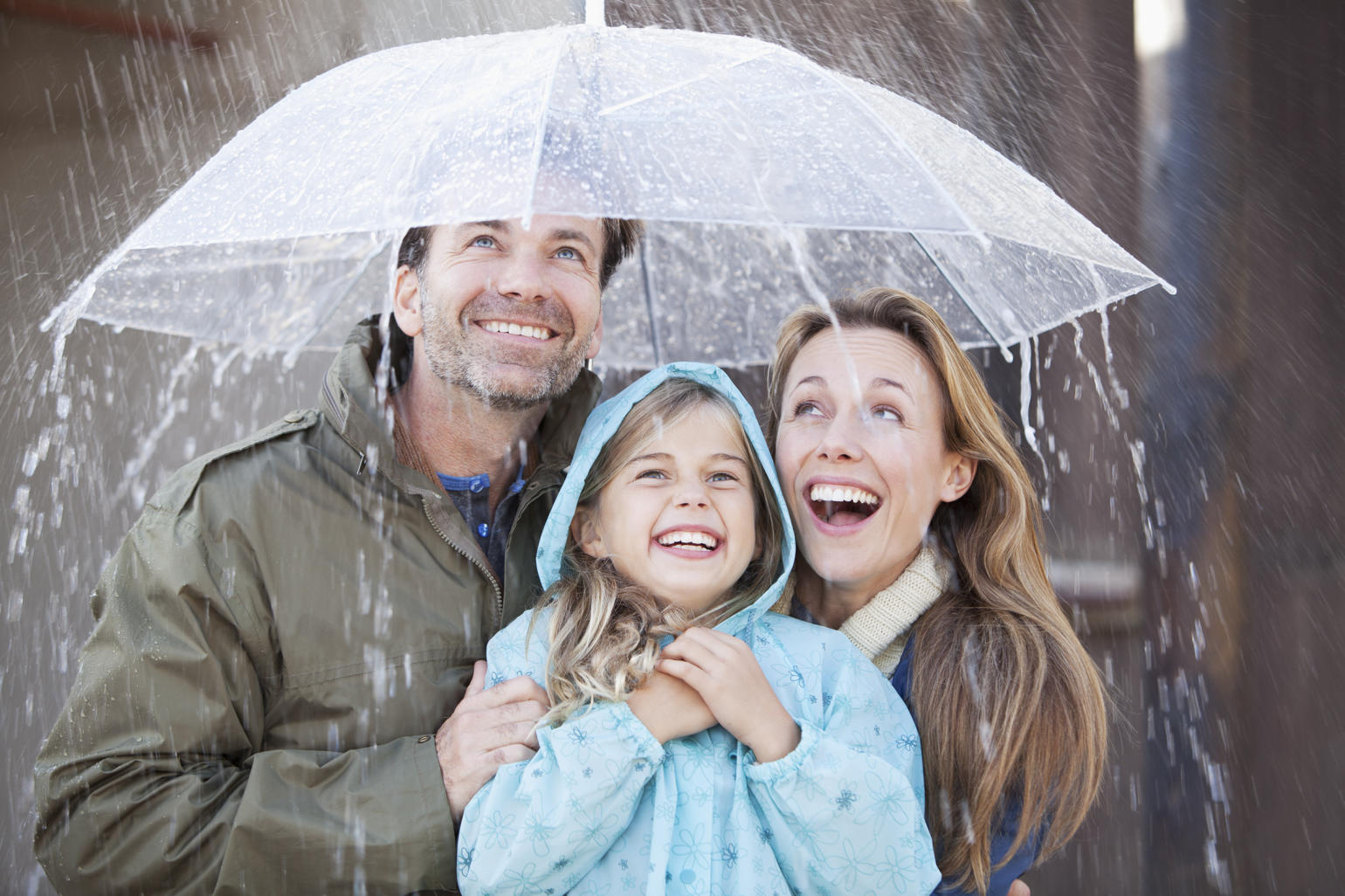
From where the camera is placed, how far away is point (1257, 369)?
3.51 metres

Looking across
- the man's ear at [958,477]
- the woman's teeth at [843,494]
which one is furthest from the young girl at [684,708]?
the man's ear at [958,477]

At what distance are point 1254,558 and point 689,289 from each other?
191 centimetres

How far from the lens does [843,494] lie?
2633 millimetres

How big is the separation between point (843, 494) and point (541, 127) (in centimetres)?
114

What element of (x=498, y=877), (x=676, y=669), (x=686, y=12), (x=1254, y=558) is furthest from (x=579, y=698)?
(x=686, y=12)

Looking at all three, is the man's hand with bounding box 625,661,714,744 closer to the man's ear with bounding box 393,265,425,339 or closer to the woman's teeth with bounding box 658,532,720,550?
the woman's teeth with bounding box 658,532,720,550

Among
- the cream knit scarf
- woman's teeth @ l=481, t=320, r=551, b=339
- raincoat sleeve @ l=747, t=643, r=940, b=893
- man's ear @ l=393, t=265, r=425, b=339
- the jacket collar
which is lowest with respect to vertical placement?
raincoat sleeve @ l=747, t=643, r=940, b=893

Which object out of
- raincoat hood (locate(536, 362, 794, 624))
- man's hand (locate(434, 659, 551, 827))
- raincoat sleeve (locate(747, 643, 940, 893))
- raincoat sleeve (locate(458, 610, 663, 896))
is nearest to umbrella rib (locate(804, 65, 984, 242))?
raincoat hood (locate(536, 362, 794, 624))

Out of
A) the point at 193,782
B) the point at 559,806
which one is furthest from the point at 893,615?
the point at 193,782

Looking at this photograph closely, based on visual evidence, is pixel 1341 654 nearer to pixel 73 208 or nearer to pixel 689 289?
pixel 689 289

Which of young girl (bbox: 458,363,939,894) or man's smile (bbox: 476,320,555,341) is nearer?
young girl (bbox: 458,363,939,894)

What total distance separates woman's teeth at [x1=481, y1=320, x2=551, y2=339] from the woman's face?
0.62 m

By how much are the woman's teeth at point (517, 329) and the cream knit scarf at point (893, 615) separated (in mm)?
843

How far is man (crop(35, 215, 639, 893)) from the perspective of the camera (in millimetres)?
2205
